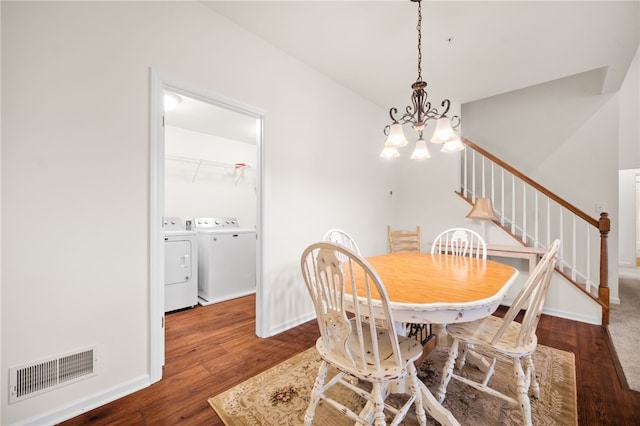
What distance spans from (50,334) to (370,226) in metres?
3.13

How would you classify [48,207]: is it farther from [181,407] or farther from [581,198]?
[581,198]

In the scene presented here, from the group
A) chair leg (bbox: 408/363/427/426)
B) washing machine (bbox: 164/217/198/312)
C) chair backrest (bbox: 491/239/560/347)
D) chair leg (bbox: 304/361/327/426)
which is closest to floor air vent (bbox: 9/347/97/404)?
chair leg (bbox: 304/361/327/426)

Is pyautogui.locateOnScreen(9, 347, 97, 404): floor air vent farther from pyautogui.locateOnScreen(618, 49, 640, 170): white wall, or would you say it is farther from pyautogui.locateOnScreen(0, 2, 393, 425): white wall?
pyautogui.locateOnScreen(618, 49, 640, 170): white wall

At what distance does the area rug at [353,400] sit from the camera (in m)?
1.41

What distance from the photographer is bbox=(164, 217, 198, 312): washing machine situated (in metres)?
2.94

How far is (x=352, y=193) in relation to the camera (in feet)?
11.1

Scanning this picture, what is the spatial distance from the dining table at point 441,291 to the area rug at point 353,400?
0.29m

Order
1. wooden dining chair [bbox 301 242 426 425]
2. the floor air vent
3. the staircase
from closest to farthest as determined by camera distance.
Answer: wooden dining chair [bbox 301 242 426 425] → the floor air vent → the staircase

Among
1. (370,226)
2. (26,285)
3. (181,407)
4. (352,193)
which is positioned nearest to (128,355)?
(181,407)

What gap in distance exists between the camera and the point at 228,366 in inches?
75.8

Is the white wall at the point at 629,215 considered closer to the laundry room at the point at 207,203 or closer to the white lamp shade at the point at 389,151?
the white lamp shade at the point at 389,151

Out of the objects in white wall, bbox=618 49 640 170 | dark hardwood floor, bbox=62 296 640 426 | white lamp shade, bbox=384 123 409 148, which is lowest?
dark hardwood floor, bbox=62 296 640 426

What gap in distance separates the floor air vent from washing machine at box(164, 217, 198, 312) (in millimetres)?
1459

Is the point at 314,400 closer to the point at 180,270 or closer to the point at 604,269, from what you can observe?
the point at 180,270
